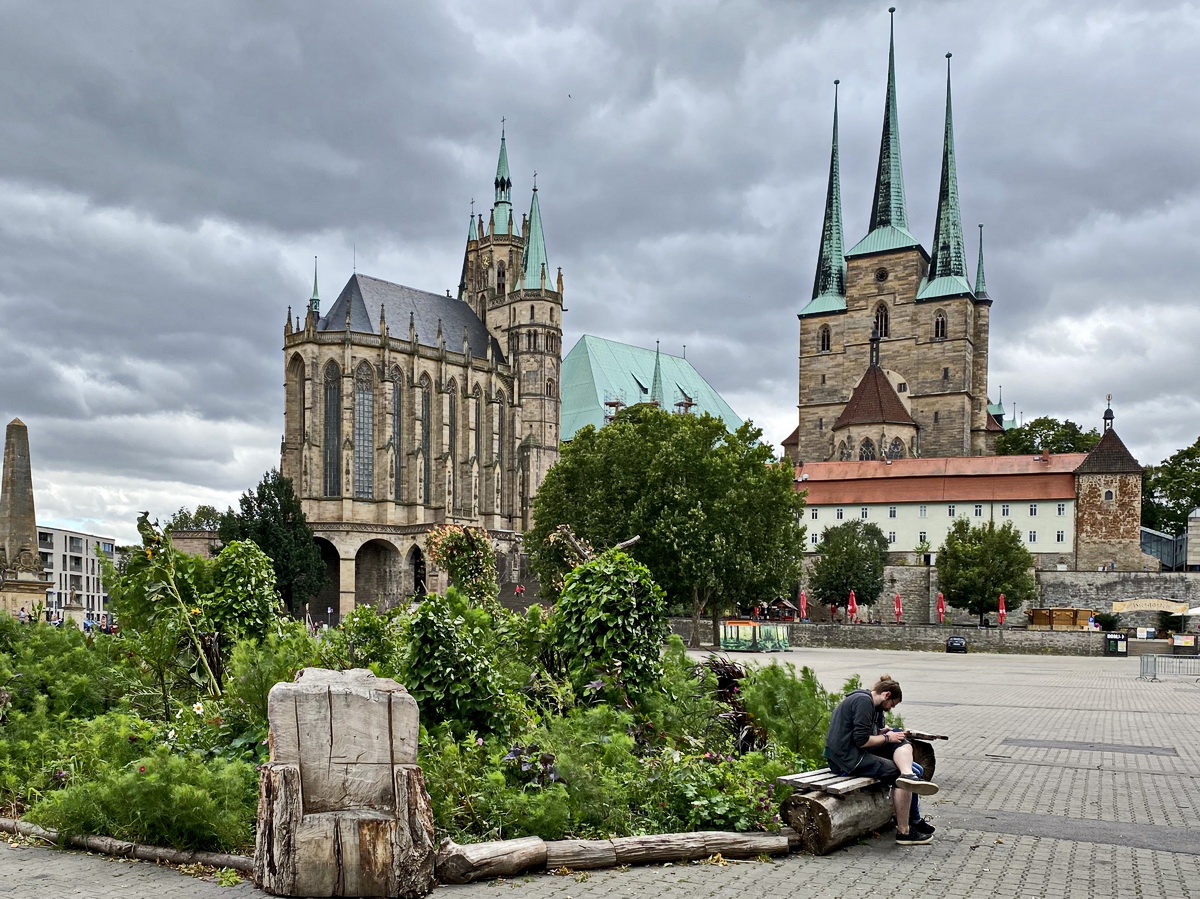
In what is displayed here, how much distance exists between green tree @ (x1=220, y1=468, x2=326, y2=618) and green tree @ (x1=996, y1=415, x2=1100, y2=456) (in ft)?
181

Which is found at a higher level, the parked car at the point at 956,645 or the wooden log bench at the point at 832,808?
the wooden log bench at the point at 832,808

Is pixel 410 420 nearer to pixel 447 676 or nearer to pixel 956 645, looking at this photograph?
pixel 956 645

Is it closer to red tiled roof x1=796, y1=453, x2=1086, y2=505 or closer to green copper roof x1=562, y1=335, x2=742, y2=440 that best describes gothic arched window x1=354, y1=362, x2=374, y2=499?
green copper roof x1=562, y1=335, x2=742, y2=440

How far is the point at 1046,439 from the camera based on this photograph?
88.1 m

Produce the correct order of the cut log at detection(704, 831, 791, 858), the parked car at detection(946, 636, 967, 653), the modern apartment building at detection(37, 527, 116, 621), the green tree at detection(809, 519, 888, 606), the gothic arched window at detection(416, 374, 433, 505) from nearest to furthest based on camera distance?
the cut log at detection(704, 831, 791, 858) → the parked car at detection(946, 636, 967, 653) → the green tree at detection(809, 519, 888, 606) → the gothic arched window at detection(416, 374, 433, 505) → the modern apartment building at detection(37, 527, 116, 621)

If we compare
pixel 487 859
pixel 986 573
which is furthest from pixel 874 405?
pixel 487 859

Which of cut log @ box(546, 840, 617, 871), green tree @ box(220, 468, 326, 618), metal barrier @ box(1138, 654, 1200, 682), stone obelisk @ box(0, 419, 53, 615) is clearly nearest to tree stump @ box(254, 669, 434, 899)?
cut log @ box(546, 840, 617, 871)

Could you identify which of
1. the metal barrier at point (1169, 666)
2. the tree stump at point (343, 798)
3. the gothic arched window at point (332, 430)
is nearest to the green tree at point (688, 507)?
the metal barrier at point (1169, 666)

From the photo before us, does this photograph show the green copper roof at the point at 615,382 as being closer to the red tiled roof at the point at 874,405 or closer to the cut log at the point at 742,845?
the red tiled roof at the point at 874,405

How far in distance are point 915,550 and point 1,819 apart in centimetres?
7230

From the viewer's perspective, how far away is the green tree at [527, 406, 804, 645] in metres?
41.5

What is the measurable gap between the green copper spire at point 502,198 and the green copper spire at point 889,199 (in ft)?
101

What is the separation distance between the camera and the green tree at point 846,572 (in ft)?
214

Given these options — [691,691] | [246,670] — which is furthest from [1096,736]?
[246,670]
